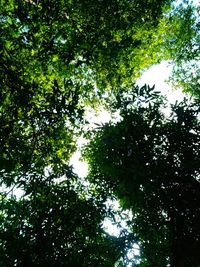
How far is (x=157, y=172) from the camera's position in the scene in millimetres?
10602

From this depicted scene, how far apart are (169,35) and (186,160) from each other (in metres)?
12.5

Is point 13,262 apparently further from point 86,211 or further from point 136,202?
point 136,202

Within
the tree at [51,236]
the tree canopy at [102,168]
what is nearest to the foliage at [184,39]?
the tree canopy at [102,168]

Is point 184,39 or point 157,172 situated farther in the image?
point 184,39

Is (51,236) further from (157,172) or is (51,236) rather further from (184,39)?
(184,39)

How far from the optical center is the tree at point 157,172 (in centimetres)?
1026

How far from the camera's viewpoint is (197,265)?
9523 millimetres

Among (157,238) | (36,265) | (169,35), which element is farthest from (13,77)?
(169,35)

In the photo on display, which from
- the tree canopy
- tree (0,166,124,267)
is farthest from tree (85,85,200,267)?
tree (0,166,124,267)

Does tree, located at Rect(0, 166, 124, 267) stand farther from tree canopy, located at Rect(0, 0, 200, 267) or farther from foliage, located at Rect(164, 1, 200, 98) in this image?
foliage, located at Rect(164, 1, 200, 98)

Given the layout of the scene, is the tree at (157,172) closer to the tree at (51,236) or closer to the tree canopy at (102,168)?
the tree canopy at (102,168)

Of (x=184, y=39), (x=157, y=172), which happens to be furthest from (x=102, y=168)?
(x=184, y=39)

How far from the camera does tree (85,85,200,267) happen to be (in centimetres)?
1026

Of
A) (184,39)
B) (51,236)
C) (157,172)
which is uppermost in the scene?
(184,39)
